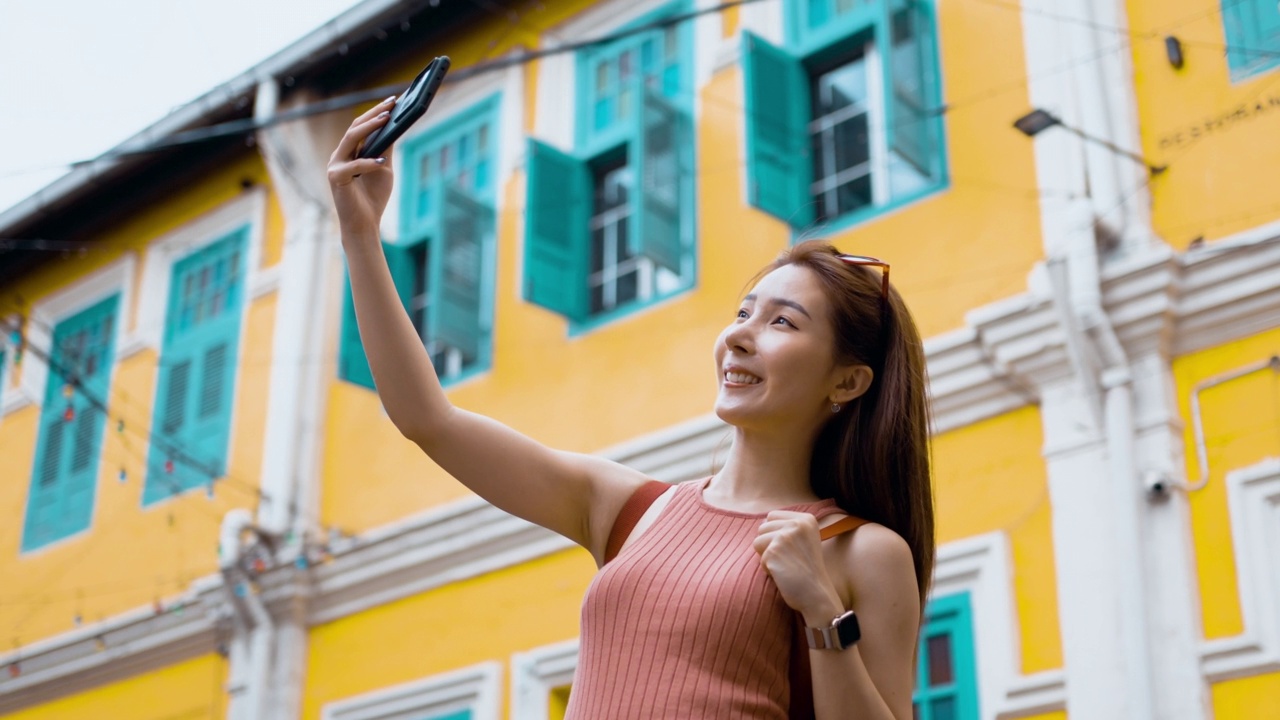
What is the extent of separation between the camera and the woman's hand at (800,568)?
7.35 ft

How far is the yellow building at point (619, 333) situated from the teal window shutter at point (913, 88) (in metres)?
0.02

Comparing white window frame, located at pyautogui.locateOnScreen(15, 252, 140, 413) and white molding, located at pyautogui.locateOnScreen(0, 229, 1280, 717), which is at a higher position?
white window frame, located at pyautogui.locateOnScreen(15, 252, 140, 413)

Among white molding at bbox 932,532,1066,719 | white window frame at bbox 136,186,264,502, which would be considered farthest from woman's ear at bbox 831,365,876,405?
white window frame at bbox 136,186,264,502

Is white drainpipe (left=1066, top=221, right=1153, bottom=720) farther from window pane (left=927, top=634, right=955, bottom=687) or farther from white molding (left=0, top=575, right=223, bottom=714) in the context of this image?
white molding (left=0, top=575, right=223, bottom=714)

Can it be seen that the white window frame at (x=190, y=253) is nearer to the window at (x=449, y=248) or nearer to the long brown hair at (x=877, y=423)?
the window at (x=449, y=248)

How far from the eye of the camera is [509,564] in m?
9.35

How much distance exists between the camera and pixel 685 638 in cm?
229

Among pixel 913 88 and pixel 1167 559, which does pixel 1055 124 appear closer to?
pixel 913 88

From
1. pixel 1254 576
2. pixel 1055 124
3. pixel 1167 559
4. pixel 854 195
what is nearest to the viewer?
pixel 1254 576

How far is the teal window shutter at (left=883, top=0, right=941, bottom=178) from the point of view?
8039 mm

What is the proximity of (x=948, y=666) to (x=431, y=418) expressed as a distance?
17.3 ft

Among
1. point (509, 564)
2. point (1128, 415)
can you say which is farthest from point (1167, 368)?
point (509, 564)

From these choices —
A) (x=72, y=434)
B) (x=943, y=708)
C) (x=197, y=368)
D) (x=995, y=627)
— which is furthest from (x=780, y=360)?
(x=72, y=434)

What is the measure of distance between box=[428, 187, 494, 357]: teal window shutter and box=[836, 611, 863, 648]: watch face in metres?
7.65
